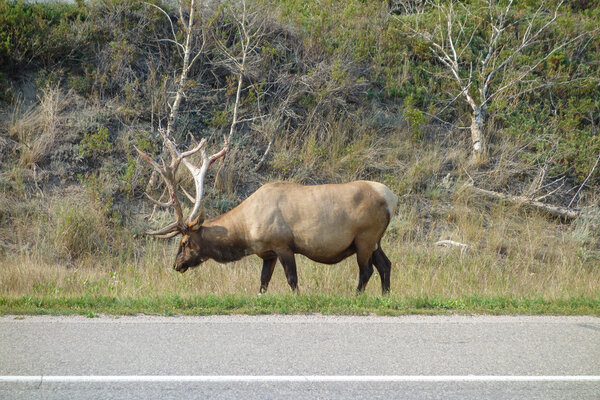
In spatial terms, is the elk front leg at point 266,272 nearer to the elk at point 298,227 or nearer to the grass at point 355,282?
the elk at point 298,227

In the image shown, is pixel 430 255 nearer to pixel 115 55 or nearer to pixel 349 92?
pixel 349 92

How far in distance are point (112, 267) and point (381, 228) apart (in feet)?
16.2

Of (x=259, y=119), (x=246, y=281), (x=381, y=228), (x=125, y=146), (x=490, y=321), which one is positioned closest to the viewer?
(x=490, y=321)

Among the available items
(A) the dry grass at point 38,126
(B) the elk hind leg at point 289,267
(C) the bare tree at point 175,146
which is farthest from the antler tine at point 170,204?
(A) the dry grass at point 38,126

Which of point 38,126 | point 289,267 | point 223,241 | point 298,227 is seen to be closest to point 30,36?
point 38,126

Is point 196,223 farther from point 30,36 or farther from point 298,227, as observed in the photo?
point 30,36

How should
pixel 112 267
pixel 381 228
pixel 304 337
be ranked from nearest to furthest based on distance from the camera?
pixel 304 337, pixel 381 228, pixel 112 267

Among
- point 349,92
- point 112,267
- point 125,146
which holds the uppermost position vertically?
point 349,92

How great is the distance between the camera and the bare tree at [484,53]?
14.3 meters

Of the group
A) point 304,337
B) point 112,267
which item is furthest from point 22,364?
point 112,267

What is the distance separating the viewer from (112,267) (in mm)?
10789

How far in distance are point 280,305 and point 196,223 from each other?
2.46m

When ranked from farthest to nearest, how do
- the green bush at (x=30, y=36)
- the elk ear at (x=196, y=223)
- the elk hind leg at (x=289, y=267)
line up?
the green bush at (x=30, y=36)
the elk ear at (x=196, y=223)
the elk hind leg at (x=289, y=267)

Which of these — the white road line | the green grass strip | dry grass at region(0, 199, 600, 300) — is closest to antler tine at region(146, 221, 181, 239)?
dry grass at region(0, 199, 600, 300)
